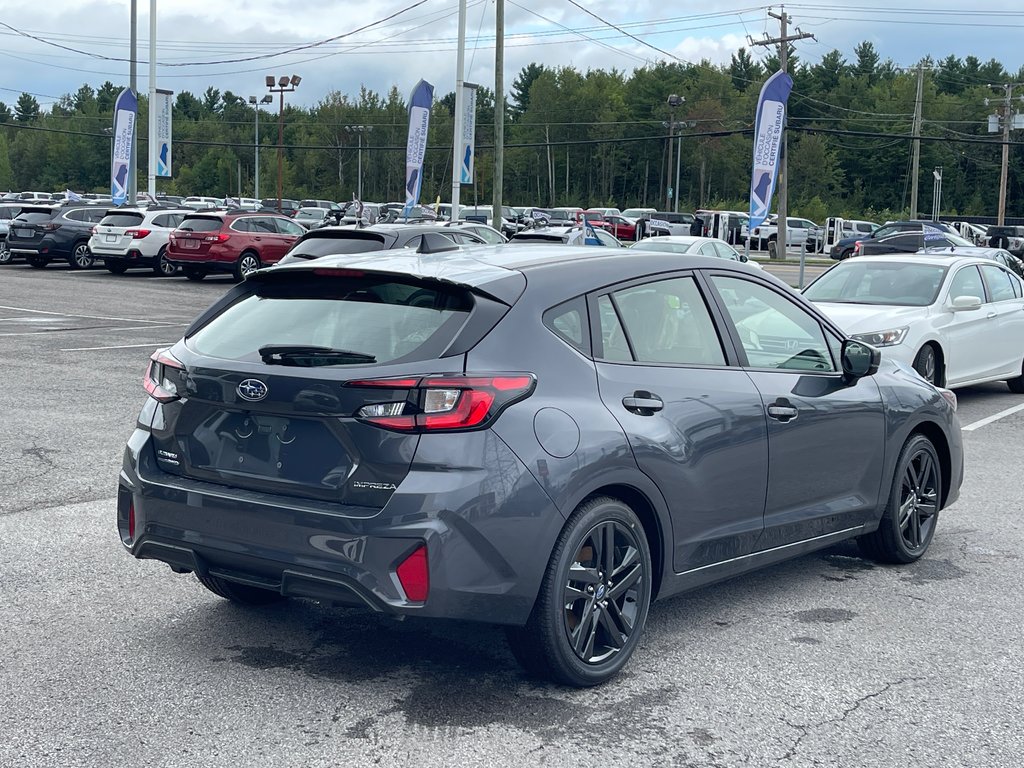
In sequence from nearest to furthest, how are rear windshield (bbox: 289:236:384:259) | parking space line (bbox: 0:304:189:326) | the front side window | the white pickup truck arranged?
the front side window < rear windshield (bbox: 289:236:384:259) < parking space line (bbox: 0:304:189:326) < the white pickup truck

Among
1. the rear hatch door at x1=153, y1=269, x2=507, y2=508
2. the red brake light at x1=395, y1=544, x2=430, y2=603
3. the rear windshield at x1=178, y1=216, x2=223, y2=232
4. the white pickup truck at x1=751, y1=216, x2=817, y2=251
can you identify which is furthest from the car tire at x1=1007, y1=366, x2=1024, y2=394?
the white pickup truck at x1=751, y1=216, x2=817, y2=251

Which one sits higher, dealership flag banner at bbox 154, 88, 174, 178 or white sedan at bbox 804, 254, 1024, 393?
dealership flag banner at bbox 154, 88, 174, 178

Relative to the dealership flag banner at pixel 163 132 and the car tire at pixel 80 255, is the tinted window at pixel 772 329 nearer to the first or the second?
the car tire at pixel 80 255

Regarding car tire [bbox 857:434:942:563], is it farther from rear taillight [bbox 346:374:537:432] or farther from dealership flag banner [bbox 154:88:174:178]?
dealership flag banner [bbox 154:88:174:178]

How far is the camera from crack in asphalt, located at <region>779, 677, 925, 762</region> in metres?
4.00

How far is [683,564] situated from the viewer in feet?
16.1

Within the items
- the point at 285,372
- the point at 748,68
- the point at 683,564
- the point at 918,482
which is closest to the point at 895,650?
the point at 683,564

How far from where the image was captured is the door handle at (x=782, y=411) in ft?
17.3

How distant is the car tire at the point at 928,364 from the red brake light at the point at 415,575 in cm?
889

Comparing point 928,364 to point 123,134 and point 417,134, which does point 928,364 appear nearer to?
point 417,134

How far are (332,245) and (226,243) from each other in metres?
16.4

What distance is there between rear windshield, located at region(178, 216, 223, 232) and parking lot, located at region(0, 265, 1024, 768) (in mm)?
24763

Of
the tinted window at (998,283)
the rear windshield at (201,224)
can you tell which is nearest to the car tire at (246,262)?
the rear windshield at (201,224)

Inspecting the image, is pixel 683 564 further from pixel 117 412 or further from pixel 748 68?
pixel 748 68
